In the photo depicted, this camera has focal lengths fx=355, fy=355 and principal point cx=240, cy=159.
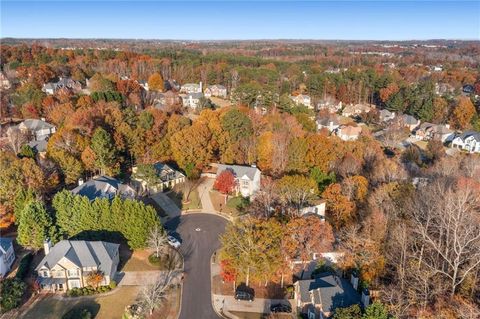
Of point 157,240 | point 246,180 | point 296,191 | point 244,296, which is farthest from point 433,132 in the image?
point 157,240

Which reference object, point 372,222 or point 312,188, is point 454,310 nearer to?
point 372,222

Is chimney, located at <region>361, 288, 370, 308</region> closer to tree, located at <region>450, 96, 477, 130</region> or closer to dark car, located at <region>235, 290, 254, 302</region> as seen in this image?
dark car, located at <region>235, 290, 254, 302</region>

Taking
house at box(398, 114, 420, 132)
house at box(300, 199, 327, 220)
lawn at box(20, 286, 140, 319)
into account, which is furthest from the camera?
house at box(398, 114, 420, 132)

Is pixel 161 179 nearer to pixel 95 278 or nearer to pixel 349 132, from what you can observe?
pixel 95 278

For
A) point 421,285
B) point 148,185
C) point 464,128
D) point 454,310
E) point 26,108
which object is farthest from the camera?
point 464,128

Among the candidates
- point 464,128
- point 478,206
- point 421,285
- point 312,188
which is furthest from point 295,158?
point 464,128

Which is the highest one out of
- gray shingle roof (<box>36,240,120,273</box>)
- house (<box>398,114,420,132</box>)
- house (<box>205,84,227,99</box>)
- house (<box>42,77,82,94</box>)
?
house (<box>42,77,82,94</box>)

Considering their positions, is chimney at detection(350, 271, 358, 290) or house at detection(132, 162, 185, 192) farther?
house at detection(132, 162, 185, 192)

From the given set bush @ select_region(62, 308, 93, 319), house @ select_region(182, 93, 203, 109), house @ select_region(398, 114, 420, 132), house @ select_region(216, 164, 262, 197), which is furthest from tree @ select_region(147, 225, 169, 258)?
house @ select_region(398, 114, 420, 132)
